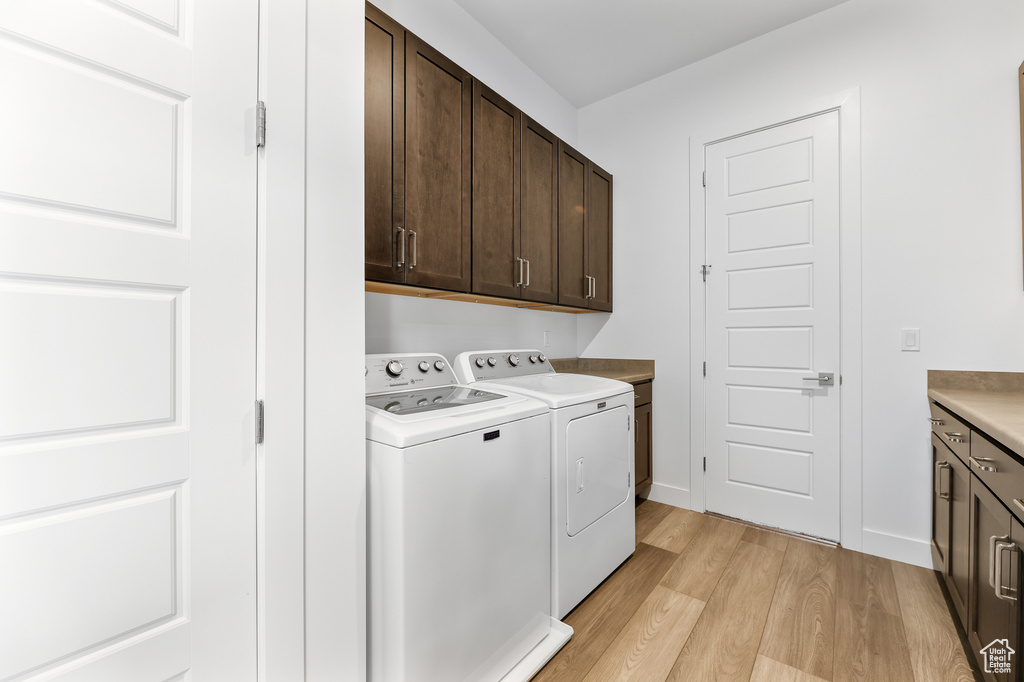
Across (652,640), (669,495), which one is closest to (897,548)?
(669,495)

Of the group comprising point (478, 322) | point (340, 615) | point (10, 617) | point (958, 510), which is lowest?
point (340, 615)

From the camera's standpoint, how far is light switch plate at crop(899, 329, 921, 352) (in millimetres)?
2117

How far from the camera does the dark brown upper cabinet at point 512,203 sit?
1995 millimetres

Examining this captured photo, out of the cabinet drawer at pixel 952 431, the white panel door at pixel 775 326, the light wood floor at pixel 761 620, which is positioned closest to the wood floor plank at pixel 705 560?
the light wood floor at pixel 761 620

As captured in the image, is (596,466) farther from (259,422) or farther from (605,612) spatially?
(259,422)

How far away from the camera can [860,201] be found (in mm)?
Answer: 2252

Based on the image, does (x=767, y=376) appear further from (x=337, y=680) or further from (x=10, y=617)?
(x=10, y=617)

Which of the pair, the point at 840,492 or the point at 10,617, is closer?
the point at 10,617

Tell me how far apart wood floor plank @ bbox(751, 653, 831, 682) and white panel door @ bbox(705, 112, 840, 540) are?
46.9 inches

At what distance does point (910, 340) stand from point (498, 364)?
2.09 meters

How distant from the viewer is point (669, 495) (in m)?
2.88

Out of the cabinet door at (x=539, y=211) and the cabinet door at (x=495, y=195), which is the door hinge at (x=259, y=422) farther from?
the cabinet door at (x=539, y=211)

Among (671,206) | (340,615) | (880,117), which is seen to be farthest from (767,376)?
(340,615)

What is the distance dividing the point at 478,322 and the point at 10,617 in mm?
2011
